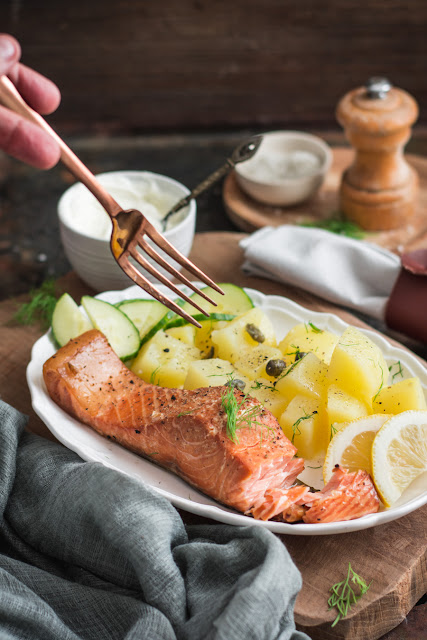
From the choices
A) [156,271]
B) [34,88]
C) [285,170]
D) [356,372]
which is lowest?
[285,170]

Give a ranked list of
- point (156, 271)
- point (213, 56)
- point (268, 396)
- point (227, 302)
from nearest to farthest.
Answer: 1. point (268, 396)
2. point (156, 271)
3. point (227, 302)
4. point (213, 56)

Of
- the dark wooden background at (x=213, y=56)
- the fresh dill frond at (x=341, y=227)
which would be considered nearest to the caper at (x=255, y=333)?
the fresh dill frond at (x=341, y=227)

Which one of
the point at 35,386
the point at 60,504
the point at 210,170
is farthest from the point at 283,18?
the point at 60,504

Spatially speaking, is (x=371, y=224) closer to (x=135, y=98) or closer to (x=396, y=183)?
(x=396, y=183)

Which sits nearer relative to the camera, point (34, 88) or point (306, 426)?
point (306, 426)

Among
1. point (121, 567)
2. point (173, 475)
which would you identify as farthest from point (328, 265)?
point (121, 567)

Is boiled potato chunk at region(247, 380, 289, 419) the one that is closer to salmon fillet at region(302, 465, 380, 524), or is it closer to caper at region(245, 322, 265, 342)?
caper at region(245, 322, 265, 342)

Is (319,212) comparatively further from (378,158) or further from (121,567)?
(121,567)
